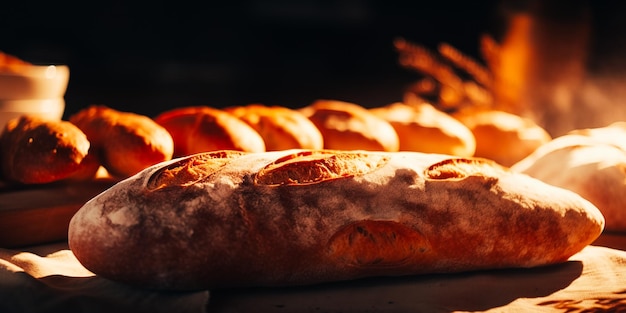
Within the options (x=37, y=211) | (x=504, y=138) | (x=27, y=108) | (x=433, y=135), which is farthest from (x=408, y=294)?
(x=27, y=108)

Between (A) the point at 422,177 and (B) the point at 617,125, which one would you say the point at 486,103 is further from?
(A) the point at 422,177

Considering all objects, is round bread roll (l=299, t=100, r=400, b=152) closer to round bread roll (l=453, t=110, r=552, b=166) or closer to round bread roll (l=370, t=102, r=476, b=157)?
round bread roll (l=370, t=102, r=476, b=157)

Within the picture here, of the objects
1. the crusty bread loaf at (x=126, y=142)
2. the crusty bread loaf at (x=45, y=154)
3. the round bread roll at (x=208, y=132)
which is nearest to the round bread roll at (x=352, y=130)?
the round bread roll at (x=208, y=132)

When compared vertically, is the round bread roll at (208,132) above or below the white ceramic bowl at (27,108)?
above

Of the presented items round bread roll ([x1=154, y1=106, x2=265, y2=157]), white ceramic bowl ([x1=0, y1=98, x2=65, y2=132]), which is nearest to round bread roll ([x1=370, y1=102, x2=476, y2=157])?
round bread roll ([x1=154, y1=106, x2=265, y2=157])

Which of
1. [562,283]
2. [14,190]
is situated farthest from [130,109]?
[562,283]

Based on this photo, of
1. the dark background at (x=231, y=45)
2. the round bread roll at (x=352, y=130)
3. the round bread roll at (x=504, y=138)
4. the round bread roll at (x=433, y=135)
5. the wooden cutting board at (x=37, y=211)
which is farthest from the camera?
the dark background at (x=231, y=45)

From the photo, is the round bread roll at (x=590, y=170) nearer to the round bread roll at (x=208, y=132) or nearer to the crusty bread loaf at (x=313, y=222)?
the crusty bread loaf at (x=313, y=222)
